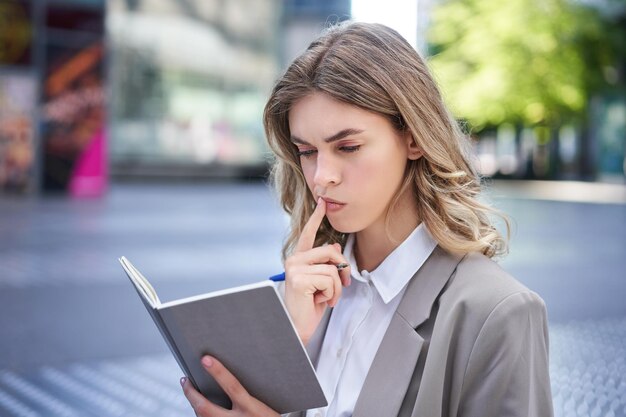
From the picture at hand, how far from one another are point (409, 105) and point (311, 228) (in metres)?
0.34

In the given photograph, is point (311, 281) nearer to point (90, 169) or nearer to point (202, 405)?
point (202, 405)

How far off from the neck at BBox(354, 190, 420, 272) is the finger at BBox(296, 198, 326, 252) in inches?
6.7

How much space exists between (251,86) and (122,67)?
4.58 m

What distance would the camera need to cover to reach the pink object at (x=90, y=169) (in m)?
19.0

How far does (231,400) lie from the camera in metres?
1.62

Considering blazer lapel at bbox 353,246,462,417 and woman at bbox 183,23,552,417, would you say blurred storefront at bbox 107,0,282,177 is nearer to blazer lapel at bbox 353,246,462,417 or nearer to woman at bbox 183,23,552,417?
woman at bbox 183,23,552,417

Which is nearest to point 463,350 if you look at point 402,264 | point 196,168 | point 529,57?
point 402,264

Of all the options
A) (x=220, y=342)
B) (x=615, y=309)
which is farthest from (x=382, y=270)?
(x=615, y=309)

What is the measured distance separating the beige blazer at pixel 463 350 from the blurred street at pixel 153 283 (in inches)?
62.6

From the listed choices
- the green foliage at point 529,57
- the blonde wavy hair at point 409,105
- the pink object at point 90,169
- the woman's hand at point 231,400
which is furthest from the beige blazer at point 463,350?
the green foliage at point 529,57

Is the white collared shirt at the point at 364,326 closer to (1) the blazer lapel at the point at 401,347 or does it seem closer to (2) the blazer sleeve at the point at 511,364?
(1) the blazer lapel at the point at 401,347

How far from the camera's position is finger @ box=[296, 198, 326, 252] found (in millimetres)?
1745

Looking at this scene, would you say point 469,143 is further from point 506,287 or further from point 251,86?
point 251,86

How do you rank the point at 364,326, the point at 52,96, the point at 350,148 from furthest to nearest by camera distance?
1. the point at 52,96
2. the point at 364,326
3. the point at 350,148
